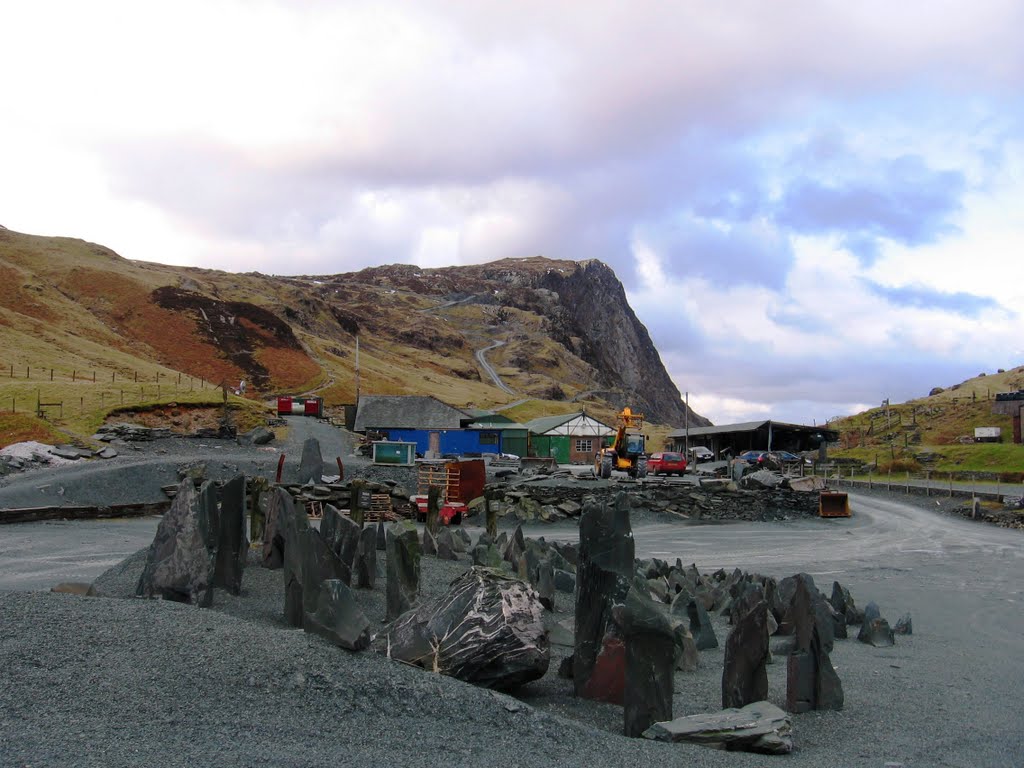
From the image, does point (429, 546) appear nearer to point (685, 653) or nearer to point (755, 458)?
point (685, 653)

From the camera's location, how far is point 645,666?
284 inches

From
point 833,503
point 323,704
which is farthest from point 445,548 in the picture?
point 833,503

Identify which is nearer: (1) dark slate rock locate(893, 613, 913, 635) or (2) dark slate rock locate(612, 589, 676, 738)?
(2) dark slate rock locate(612, 589, 676, 738)

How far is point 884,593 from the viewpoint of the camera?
795 inches

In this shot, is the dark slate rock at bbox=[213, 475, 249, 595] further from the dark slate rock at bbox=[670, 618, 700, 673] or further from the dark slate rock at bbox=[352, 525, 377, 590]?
the dark slate rock at bbox=[670, 618, 700, 673]

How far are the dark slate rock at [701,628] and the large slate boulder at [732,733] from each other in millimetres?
4502

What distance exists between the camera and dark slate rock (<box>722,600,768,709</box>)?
26.2 feet

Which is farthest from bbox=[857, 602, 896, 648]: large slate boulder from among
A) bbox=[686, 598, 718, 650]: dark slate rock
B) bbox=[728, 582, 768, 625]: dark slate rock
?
bbox=[686, 598, 718, 650]: dark slate rock

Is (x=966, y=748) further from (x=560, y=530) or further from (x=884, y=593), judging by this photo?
(x=560, y=530)

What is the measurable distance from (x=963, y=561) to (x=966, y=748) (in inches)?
891

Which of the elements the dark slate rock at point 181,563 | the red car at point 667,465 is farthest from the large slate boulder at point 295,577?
the red car at point 667,465

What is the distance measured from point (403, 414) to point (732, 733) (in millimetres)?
60078

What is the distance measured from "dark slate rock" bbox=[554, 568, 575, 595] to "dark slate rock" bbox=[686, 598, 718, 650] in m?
2.87

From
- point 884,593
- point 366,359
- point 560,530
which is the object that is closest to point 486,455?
point 560,530
